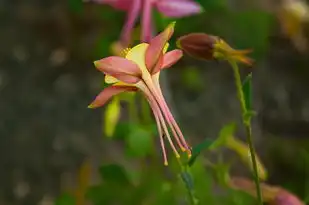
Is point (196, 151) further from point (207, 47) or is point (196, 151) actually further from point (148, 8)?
point (148, 8)

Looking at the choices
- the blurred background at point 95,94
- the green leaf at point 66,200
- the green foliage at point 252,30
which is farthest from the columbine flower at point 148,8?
the green foliage at point 252,30

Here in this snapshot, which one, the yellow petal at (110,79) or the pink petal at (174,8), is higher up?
the yellow petal at (110,79)

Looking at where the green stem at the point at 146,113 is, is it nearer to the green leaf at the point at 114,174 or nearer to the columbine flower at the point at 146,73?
the green leaf at the point at 114,174

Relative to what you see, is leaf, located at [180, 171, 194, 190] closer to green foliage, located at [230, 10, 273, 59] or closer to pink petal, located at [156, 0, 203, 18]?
pink petal, located at [156, 0, 203, 18]

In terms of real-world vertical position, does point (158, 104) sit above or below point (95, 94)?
above

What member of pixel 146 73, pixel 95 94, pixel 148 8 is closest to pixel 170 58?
pixel 146 73

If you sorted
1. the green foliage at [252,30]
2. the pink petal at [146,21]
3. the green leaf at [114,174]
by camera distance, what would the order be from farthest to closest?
the green foliage at [252,30]
the green leaf at [114,174]
the pink petal at [146,21]

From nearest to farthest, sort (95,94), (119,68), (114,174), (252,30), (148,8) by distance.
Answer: (119,68), (148,8), (114,174), (252,30), (95,94)

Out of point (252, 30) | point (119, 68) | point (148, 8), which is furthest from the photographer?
point (252, 30)
